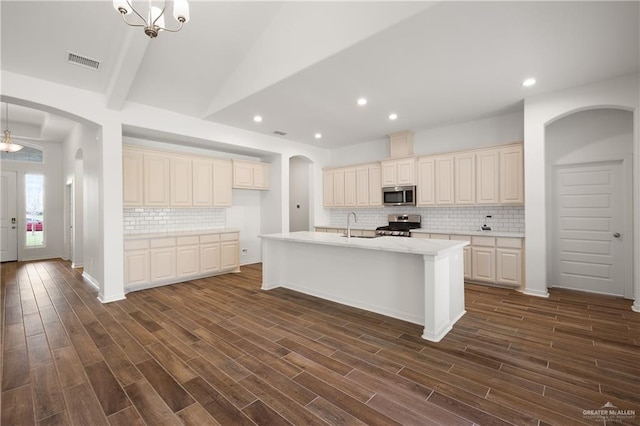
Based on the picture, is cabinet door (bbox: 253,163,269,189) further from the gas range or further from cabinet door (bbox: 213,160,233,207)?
the gas range

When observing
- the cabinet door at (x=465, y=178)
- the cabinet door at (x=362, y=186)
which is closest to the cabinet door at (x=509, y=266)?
the cabinet door at (x=465, y=178)

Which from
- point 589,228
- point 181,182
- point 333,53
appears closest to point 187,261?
point 181,182

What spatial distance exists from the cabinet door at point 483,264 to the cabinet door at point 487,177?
0.87m

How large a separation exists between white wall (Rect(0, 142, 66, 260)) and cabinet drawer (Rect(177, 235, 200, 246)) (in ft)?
17.9

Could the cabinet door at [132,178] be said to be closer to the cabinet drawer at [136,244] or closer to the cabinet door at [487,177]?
the cabinet drawer at [136,244]

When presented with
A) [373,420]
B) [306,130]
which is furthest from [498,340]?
[306,130]

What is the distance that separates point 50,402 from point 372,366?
2385 millimetres

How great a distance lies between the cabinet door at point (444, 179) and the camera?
5406 millimetres

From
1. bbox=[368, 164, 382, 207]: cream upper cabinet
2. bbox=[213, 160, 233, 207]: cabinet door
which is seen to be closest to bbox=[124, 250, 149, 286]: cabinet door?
bbox=[213, 160, 233, 207]: cabinet door

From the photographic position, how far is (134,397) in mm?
2047

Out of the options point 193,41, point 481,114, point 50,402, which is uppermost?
point 193,41

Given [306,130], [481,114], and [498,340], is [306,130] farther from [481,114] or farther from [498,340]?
[498,340]

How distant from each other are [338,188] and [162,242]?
413cm

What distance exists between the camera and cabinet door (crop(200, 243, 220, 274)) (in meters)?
5.53
